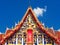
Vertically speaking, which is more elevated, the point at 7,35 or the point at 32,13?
the point at 32,13

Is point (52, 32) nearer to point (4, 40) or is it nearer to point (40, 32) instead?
point (40, 32)

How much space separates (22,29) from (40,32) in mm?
2033

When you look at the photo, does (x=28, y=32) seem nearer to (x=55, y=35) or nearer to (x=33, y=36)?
(x=33, y=36)

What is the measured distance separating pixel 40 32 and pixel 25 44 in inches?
84.0

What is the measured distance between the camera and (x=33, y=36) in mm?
35969

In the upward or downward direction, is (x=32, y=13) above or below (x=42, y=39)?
above

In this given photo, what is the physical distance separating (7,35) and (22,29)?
179 centimetres

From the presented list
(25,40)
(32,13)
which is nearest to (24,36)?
(25,40)

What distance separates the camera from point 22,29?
1423 inches

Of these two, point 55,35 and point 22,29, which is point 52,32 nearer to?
point 55,35

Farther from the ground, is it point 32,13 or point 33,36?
point 32,13

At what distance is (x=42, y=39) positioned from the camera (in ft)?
117

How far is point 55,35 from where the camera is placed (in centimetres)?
3675

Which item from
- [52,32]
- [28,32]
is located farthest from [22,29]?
[52,32]
